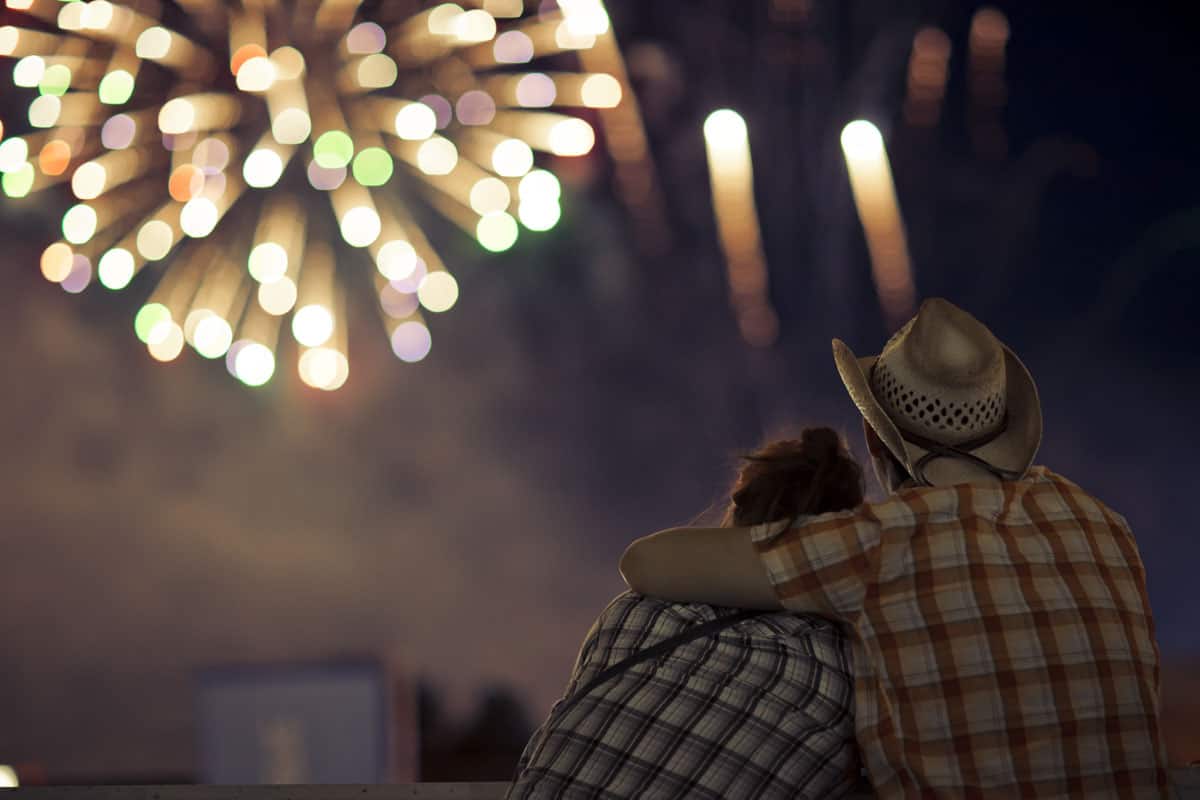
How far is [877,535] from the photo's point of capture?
147 centimetres

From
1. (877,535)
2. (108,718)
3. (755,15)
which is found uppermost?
(755,15)

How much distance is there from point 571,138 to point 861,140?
3.75 ft

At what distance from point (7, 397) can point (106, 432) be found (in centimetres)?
42

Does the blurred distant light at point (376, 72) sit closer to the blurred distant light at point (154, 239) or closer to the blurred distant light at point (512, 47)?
the blurred distant light at point (512, 47)

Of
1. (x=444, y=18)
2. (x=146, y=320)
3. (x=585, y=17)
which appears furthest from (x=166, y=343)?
(x=585, y=17)

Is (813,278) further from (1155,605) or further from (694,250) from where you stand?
(1155,605)

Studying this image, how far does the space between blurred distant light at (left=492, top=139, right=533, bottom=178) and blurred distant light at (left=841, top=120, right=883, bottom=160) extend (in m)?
1.24

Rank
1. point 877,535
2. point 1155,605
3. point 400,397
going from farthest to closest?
1. point 400,397
2. point 1155,605
3. point 877,535

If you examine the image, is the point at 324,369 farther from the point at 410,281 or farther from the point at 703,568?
the point at 703,568

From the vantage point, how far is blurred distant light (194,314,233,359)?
5855mm

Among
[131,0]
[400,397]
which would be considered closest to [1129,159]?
[400,397]

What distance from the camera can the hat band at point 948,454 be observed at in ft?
5.36

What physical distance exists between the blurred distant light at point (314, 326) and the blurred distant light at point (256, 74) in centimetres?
91

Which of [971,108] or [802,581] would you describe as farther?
[971,108]
